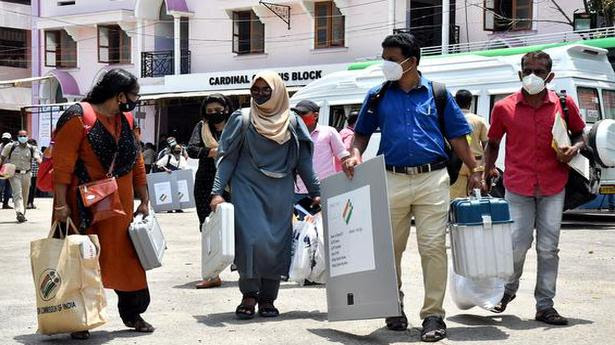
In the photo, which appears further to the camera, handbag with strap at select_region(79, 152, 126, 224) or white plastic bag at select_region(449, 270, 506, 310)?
white plastic bag at select_region(449, 270, 506, 310)

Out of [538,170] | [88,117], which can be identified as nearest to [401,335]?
[538,170]

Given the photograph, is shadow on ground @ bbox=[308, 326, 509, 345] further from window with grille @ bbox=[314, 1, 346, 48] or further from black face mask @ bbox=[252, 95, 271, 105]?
window with grille @ bbox=[314, 1, 346, 48]

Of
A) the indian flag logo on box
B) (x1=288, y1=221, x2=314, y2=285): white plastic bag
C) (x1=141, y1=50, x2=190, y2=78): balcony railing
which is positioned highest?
(x1=141, y1=50, x2=190, y2=78): balcony railing

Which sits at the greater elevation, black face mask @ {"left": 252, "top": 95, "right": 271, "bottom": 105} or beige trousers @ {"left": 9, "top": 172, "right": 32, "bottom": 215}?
black face mask @ {"left": 252, "top": 95, "right": 271, "bottom": 105}

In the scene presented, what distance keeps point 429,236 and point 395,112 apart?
826 mm

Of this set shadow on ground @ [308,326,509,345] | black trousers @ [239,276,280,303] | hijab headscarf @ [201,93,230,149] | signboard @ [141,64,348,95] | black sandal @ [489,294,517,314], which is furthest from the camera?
signboard @ [141,64,348,95]

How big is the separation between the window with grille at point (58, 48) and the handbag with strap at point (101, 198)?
3264cm

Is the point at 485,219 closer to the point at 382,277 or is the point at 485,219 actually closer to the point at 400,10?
the point at 382,277

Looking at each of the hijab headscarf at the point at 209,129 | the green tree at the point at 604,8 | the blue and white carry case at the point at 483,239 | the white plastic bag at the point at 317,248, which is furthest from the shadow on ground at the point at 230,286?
the green tree at the point at 604,8

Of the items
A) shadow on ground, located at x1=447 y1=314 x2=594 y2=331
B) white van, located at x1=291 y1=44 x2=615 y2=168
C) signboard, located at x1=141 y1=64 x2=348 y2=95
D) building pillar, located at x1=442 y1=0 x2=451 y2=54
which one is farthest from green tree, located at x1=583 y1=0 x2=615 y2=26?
shadow on ground, located at x1=447 y1=314 x2=594 y2=331

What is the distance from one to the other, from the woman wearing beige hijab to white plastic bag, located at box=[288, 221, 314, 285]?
63cm

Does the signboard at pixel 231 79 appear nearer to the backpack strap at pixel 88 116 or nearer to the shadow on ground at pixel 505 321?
the shadow on ground at pixel 505 321

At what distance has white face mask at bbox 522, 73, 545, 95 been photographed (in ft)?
22.3

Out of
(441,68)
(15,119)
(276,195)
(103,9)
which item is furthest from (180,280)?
(15,119)
